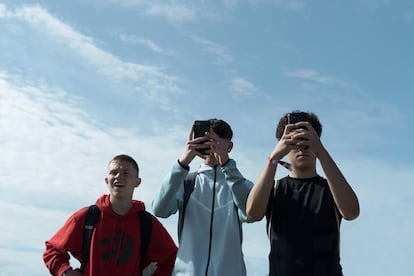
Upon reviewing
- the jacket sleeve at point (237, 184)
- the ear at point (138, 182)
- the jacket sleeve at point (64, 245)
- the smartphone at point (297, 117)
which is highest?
the smartphone at point (297, 117)

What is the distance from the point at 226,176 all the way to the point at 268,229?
980mm

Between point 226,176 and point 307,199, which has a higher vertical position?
point 226,176

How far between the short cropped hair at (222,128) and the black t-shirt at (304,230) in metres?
1.63

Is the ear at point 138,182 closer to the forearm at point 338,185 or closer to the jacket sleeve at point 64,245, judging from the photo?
the jacket sleeve at point 64,245

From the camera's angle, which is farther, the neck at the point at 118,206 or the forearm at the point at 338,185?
the neck at the point at 118,206

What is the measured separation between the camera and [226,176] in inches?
242

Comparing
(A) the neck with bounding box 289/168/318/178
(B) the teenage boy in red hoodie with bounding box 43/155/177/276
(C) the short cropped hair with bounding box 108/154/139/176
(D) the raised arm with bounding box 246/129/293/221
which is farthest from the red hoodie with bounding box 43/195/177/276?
(A) the neck with bounding box 289/168/318/178

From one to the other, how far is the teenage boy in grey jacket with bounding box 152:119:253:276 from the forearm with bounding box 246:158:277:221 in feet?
2.65

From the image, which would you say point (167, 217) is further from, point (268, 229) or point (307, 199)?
point (307, 199)

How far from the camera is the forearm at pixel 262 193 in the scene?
16.7 feet

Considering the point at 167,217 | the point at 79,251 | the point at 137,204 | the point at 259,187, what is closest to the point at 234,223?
the point at 167,217

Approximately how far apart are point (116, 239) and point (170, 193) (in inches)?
55.8

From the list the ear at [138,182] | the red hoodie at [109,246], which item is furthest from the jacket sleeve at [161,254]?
the ear at [138,182]

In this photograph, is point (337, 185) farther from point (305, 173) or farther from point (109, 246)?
point (109, 246)
